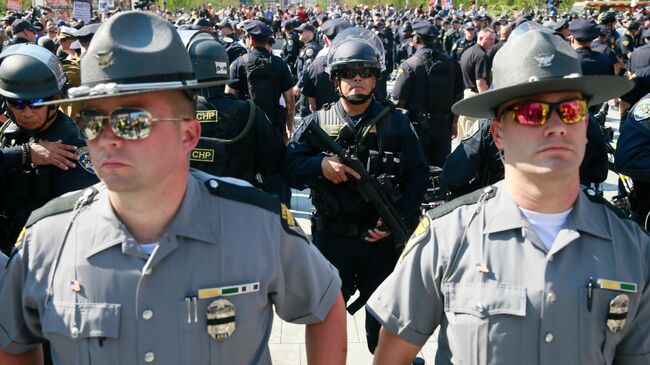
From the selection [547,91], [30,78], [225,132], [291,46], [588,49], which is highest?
[291,46]

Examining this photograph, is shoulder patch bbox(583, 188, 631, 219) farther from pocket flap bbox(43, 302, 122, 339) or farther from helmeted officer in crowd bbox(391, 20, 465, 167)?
helmeted officer in crowd bbox(391, 20, 465, 167)

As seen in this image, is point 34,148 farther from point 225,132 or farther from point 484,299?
point 484,299

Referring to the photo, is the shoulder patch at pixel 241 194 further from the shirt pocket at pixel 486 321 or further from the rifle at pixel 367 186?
the rifle at pixel 367 186

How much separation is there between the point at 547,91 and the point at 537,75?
0.06 metres

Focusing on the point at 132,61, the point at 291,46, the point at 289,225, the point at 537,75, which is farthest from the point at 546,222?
the point at 291,46

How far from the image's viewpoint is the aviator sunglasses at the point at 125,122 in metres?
1.98

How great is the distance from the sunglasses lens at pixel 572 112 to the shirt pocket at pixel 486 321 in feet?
1.79

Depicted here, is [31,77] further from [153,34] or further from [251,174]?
[153,34]

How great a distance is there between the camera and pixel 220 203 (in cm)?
220

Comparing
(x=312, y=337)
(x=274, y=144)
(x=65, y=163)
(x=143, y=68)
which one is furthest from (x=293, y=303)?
(x=274, y=144)

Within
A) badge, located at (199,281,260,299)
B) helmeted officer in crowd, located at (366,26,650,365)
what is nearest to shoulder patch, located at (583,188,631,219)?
helmeted officer in crowd, located at (366,26,650,365)

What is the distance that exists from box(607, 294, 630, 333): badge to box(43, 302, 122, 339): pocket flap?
4.74 feet

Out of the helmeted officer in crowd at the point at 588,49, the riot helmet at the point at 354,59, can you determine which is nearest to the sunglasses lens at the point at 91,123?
the riot helmet at the point at 354,59

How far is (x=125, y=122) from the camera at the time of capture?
1.98 meters
